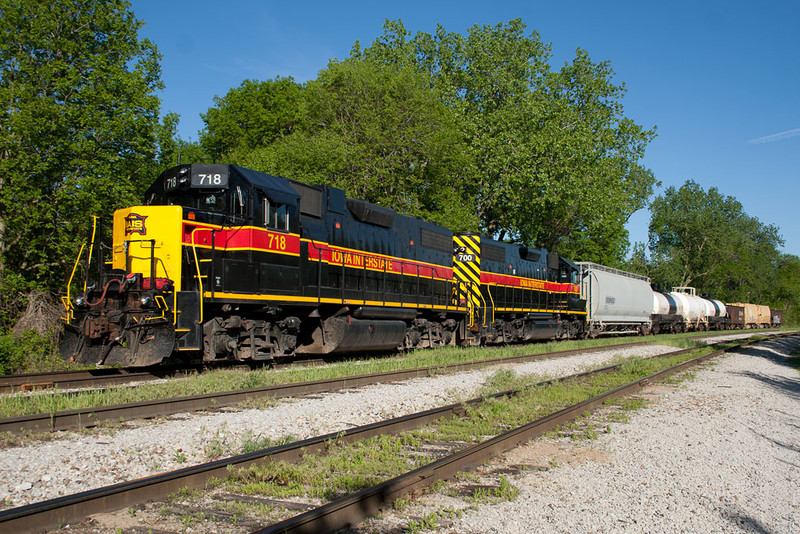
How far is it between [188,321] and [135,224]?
6.63ft

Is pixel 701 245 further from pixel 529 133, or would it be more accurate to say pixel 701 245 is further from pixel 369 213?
pixel 369 213

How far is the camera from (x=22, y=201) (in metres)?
13.0

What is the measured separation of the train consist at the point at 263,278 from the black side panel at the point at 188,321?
0.02 meters

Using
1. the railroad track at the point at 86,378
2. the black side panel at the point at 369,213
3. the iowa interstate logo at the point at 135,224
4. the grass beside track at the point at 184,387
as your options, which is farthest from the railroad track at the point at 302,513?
the black side panel at the point at 369,213

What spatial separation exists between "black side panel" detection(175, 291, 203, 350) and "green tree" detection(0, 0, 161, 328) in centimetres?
596

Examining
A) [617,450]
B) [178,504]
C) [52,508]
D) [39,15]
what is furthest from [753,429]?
[39,15]

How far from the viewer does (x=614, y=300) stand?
93.1 feet

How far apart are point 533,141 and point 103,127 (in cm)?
2131

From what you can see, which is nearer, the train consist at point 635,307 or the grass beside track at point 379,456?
the grass beside track at point 379,456

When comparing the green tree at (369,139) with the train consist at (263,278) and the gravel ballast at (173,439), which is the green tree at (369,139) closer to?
the train consist at (263,278)

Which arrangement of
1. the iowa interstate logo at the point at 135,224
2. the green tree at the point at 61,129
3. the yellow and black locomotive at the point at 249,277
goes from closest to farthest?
the yellow and black locomotive at the point at 249,277, the iowa interstate logo at the point at 135,224, the green tree at the point at 61,129

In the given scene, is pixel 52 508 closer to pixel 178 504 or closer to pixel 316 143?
Result: pixel 178 504

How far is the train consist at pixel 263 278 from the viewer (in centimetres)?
902

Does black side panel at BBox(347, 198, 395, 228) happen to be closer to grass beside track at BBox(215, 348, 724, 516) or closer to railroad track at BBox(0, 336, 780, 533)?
grass beside track at BBox(215, 348, 724, 516)
